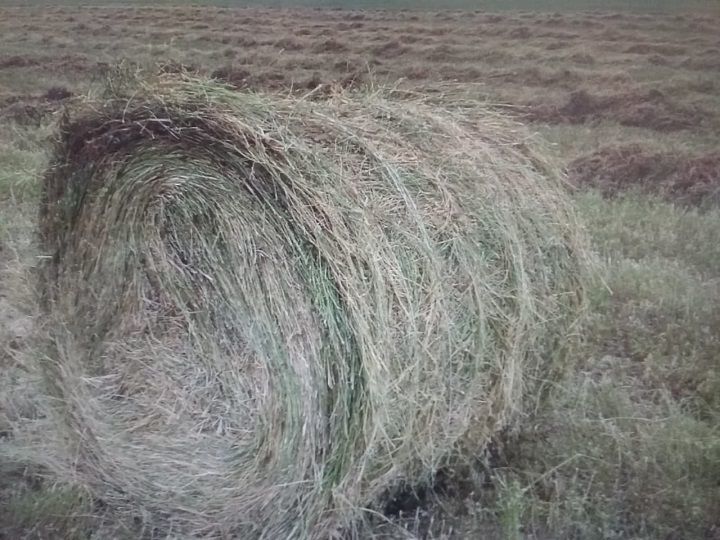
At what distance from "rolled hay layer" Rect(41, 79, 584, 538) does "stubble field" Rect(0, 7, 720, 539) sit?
0.45ft

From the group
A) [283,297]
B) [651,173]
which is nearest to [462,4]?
[651,173]

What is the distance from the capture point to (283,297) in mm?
1626

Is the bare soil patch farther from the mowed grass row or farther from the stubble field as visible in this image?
the mowed grass row

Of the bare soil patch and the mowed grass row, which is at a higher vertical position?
the mowed grass row

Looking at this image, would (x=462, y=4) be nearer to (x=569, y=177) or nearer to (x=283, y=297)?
(x=569, y=177)

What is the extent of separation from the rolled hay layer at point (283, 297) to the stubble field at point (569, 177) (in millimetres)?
138

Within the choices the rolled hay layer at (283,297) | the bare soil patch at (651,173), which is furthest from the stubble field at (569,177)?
the rolled hay layer at (283,297)

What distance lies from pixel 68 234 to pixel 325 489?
842mm

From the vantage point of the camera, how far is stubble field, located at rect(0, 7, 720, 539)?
1968 mm

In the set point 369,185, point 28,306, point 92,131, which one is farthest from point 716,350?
point 28,306

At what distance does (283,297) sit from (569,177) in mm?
900

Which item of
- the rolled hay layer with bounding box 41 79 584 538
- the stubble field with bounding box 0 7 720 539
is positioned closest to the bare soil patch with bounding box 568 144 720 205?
the stubble field with bounding box 0 7 720 539

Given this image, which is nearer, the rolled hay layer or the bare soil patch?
the rolled hay layer

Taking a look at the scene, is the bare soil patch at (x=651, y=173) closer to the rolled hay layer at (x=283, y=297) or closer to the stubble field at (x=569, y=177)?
the stubble field at (x=569, y=177)
